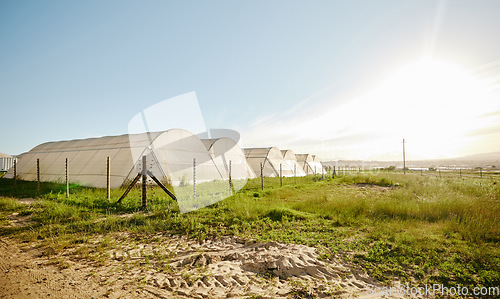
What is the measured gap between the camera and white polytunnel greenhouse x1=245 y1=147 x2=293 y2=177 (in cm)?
3022

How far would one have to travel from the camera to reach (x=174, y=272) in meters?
4.75

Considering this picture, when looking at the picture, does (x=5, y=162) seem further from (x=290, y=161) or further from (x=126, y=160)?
(x=290, y=161)

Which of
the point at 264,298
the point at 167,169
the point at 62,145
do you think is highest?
the point at 62,145

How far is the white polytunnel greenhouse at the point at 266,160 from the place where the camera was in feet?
99.1

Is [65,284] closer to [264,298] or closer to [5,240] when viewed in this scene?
[264,298]

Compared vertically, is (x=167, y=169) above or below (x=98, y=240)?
above

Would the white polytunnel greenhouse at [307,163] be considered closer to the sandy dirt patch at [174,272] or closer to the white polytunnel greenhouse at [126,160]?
the white polytunnel greenhouse at [126,160]

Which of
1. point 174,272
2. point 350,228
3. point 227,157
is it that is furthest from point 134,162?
point 350,228

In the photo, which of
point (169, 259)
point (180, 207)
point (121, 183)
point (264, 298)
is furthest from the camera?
point (121, 183)

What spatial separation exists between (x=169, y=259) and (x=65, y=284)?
1818 millimetres

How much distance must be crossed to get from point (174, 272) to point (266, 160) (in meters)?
26.2

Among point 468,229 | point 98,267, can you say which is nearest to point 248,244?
point 98,267

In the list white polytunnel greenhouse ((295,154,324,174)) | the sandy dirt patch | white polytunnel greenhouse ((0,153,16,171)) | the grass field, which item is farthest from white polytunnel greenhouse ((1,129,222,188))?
white polytunnel greenhouse ((295,154,324,174))

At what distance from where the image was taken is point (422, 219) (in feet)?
27.9
